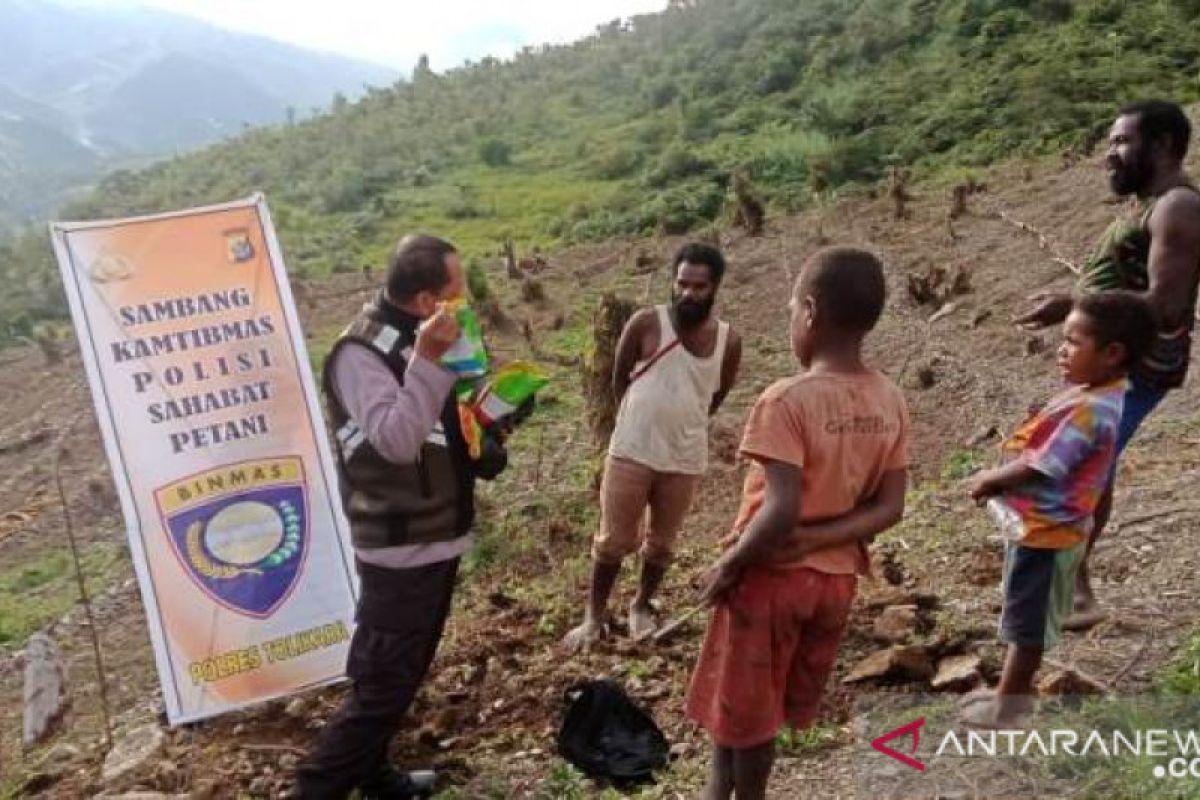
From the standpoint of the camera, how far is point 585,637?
164 inches

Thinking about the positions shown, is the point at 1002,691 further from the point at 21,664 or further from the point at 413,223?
the point at 413,223

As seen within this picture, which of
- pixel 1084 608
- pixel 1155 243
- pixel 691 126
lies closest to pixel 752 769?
pixel 1084 608

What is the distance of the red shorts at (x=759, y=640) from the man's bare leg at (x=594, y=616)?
1.65 meters

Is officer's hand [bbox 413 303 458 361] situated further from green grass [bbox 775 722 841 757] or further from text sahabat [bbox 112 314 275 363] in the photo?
green grass [bbox 775 722 841 757]

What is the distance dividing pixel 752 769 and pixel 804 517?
22.7 inches

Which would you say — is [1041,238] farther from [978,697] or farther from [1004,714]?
[1004,714]

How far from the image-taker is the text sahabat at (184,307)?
12.2ft

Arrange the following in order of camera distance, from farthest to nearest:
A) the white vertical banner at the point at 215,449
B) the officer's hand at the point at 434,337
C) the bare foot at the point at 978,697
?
the white vertical banner at the point at 215,449, the bare foot at the point at 978,697, the officer's hand at the point at 434,337

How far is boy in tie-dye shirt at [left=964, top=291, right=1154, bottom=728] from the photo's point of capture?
2672 millimetres

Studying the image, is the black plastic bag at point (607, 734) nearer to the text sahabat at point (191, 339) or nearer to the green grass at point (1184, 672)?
the green grass at point (1184, 672)

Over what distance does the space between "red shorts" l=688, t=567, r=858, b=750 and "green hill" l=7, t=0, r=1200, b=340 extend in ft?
44.2

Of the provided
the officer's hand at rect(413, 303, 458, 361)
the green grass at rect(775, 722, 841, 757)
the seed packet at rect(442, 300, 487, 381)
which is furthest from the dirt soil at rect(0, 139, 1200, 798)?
the officer's hand at rect(413, 303, 458, 361)

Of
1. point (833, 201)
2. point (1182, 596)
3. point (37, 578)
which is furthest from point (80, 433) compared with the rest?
point (1182, 596)

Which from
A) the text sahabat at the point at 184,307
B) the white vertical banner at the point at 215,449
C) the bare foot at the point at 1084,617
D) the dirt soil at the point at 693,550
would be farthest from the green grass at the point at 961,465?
the text sahabat at the point at 184,307
